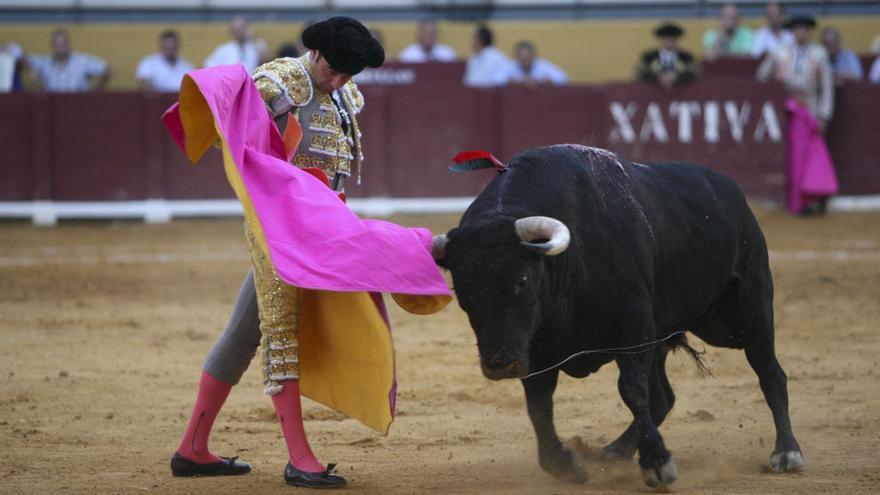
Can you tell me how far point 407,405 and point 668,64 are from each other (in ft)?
22.8

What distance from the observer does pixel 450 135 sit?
11.2 meters

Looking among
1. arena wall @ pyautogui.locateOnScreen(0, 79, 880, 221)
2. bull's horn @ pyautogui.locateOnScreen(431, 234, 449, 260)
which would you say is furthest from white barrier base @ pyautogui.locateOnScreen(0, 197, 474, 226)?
bull's horn @ pyautogui.locateOnScreen(431, 234, 449, 260)

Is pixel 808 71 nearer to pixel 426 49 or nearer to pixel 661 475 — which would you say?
pixel 426 49

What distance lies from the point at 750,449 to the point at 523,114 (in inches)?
280

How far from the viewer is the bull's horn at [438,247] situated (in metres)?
3.51

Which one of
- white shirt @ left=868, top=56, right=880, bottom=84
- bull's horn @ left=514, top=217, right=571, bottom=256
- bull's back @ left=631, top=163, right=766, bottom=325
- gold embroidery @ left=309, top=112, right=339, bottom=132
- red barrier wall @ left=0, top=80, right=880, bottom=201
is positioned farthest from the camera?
white shirt @ left=868, top=56, right=880, bottom=84

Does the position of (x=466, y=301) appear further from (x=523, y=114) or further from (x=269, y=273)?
(x=523, y=114)

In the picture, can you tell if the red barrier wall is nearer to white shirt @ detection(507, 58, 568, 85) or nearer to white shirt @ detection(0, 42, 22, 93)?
white shirt @ detection(507, 58, 568, 85)

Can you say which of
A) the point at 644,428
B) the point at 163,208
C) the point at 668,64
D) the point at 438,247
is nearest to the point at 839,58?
the point at 668,64

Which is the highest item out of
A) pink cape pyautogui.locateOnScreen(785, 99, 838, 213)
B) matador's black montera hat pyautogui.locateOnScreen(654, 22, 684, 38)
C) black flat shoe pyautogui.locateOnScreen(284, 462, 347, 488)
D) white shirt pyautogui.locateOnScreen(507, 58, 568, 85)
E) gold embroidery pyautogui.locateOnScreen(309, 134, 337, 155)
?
gold embroidery pyautogui.locateOnScreen(309, 134, 337, 155)

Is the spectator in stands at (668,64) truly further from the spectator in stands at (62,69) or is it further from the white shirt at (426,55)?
the spectator in stands at (62,69)

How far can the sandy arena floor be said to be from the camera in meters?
3.91

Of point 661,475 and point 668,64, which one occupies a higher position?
point 668,64

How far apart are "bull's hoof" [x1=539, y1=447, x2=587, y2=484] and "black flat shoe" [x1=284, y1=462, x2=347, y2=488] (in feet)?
2.04
